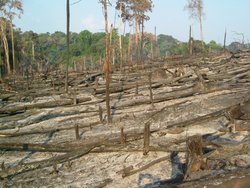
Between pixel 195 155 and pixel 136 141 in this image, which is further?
pixel 136 141

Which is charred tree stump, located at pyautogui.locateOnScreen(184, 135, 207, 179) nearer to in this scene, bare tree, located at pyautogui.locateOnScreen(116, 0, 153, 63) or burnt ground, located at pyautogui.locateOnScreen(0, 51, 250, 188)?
burnt ground, located at pyautogui.locateOnScreen(0, 51, 250, 188)

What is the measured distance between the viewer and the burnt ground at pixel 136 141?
3914 mm

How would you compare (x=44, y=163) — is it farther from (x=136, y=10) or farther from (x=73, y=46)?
(x=73, y=46)

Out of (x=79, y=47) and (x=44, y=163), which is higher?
(x=79, y=47)

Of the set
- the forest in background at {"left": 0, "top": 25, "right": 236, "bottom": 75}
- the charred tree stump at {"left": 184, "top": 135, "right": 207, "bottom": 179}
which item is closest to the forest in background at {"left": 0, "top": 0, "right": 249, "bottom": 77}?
the forest in background at {"left": 0, "top": 25, "right": 236, "bottom": 75}

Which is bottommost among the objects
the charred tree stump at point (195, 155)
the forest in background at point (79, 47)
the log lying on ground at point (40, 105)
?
the log lying on ground at point (40, 105)

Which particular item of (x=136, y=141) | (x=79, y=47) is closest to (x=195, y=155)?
(x=136, y=141)

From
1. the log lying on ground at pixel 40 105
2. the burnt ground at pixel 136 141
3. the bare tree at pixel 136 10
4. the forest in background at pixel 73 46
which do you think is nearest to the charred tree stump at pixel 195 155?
the burnt ground at pixel 136 141

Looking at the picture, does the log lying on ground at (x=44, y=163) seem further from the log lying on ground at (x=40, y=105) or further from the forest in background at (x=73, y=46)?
the forest in background at (x=73, y=46)

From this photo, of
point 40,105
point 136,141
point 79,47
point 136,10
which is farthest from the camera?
point 79,47

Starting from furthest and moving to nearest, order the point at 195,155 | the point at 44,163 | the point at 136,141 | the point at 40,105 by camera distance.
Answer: the point at 40,105 → the point at 136,141 → the point at 44,163 → the point at 195,155

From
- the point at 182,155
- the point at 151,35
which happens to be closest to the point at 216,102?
the point at 182,155

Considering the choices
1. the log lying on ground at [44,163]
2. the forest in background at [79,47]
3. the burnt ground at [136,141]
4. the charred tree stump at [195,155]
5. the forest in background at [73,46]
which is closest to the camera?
the charred tree stump at [195,155]

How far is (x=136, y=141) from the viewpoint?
579 centimetres
